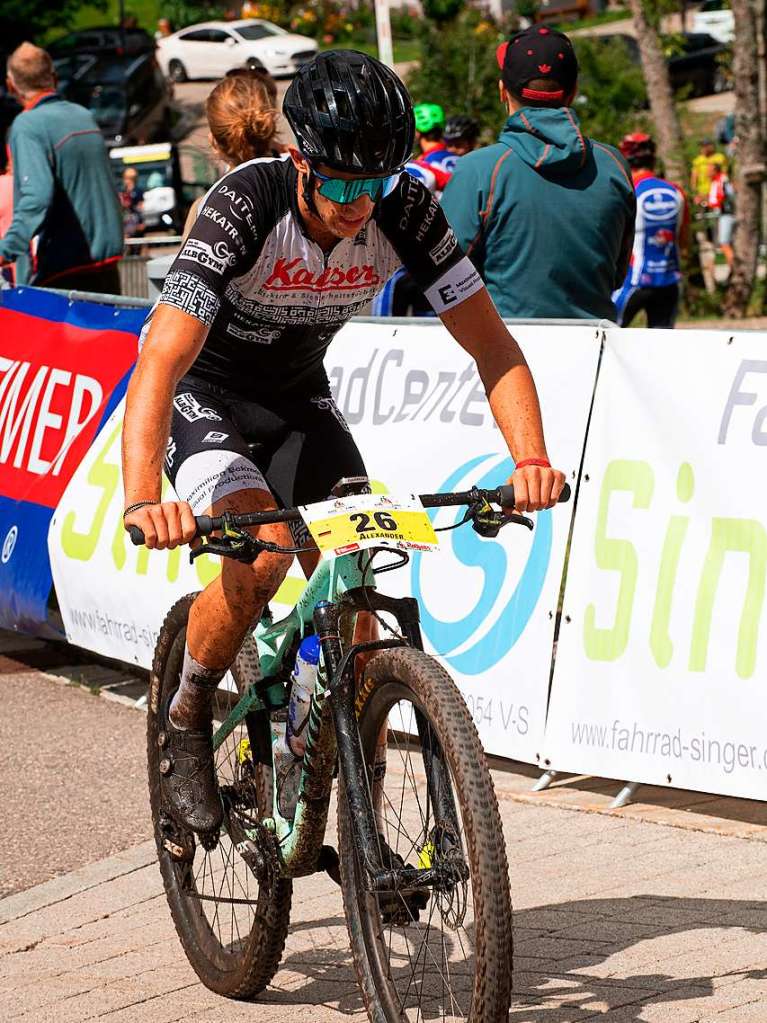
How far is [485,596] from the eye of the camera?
6.01m

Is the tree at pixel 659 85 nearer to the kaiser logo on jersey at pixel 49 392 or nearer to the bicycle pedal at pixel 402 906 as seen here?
the kaiser logo on jersey at pixel 49 392

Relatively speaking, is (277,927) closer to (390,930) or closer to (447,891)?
(390,930)

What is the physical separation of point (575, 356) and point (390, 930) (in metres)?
2.74

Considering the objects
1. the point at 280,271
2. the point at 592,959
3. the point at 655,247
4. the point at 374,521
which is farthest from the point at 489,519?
the point at 655,247

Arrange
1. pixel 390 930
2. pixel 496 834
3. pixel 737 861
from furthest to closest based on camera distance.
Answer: pixel 737 861 → pixel 390 930 → pixel 496 834

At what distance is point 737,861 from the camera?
4938mm

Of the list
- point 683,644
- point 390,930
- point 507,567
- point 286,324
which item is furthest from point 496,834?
point 507,567

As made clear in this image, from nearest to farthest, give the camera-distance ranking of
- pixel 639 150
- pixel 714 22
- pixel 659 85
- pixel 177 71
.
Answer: pixel 639 150, pixel 659 85, pixel 177 71, pixel 714 22

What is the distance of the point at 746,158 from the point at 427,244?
16395 mm

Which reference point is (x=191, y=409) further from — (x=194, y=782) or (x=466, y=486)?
(x=466, y=486)

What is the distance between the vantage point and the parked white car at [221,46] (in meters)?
49.9

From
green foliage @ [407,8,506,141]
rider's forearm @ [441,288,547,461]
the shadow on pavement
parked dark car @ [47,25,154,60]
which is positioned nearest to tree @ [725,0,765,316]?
green foliage @ [407,8,506,141]

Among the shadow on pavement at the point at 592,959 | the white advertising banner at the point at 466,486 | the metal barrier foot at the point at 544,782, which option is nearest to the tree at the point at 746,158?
the white advertising banner at the point at 466,486

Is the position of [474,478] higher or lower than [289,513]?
lower
